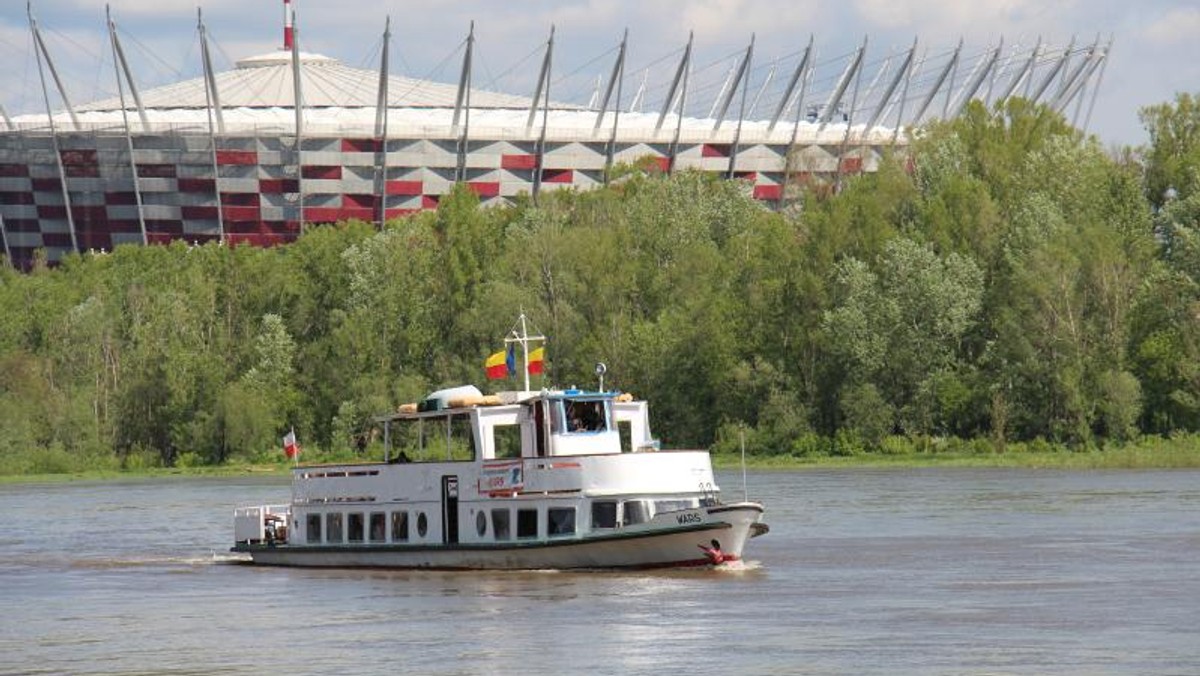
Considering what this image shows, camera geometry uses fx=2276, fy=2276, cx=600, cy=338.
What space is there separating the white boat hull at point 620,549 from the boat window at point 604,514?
46 centimetres

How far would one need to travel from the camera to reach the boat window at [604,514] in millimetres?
43812

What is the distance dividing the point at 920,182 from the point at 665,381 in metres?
14.7

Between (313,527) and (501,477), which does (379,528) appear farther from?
(501,477)

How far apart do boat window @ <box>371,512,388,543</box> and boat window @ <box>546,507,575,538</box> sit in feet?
15.3

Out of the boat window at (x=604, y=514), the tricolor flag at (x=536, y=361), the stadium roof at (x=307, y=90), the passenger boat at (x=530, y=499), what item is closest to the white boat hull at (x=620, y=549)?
the passenger boat at (x=530, y=499)

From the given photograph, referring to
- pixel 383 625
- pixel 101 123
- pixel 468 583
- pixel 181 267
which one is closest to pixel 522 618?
pixel 383 625

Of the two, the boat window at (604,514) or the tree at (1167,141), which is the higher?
the tree at (1167,141)

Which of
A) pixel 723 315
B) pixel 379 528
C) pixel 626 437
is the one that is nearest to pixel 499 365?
pixel 379 528

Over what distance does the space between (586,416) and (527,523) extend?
8.03 ft

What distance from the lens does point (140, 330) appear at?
107 meters

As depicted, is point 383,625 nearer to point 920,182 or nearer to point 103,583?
point 103,583

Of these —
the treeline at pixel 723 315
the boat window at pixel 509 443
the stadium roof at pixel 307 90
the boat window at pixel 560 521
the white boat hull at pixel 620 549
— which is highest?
the stadium roof at pixel 307 90

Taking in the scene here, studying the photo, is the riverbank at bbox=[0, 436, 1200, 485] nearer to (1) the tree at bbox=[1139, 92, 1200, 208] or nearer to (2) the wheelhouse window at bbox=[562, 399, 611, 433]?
(1) the tree at bbox=[1139, 92, 1200, 208]

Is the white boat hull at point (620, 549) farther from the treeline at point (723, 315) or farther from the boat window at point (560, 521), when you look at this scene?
the treeline at point (723, 315)
